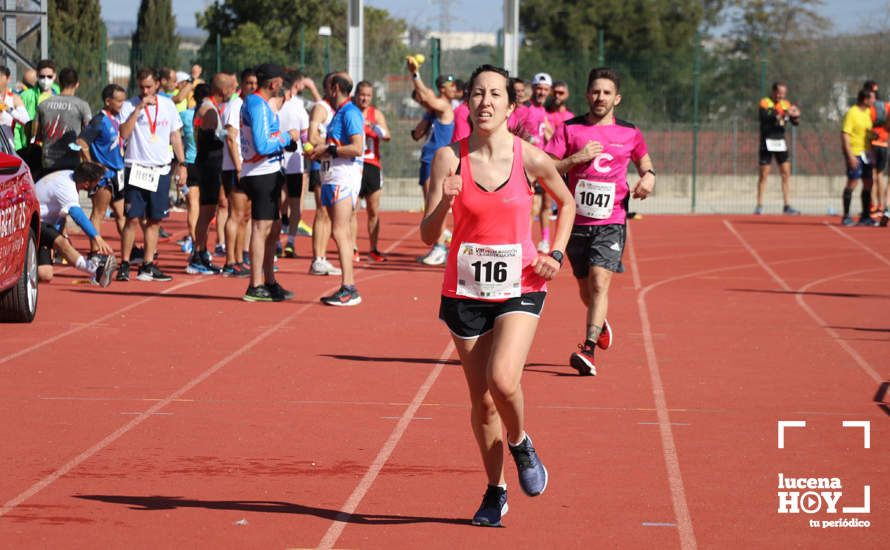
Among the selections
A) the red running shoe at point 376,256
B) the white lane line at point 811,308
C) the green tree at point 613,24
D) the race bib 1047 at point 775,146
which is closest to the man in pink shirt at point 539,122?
the red running shoe at point 376,256

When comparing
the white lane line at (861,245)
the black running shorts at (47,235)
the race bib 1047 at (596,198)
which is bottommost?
the white lane line at (861,245)

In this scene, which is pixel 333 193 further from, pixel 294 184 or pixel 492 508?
pixel 492 508

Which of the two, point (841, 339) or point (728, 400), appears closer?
point (728, 400)

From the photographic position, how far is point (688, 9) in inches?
2208

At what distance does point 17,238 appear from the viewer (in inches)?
442

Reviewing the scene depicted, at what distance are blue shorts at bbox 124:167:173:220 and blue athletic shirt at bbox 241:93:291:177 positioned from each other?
67.2 inches

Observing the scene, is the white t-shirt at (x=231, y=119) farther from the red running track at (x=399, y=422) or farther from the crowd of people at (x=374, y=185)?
the red running track at (x=399, y=422)

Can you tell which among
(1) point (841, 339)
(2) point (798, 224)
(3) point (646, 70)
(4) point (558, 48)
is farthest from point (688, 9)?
(1) point (841, 339)

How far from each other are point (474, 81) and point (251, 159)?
7.34m

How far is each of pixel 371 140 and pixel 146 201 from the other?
3097 mm

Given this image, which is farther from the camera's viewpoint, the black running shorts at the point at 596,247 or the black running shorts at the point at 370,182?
the black running shorts at the point at 370,182

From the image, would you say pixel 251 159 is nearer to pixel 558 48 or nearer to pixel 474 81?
pixel 474 81

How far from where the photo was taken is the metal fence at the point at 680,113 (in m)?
28.0

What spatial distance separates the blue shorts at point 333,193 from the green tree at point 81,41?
14.8 m
